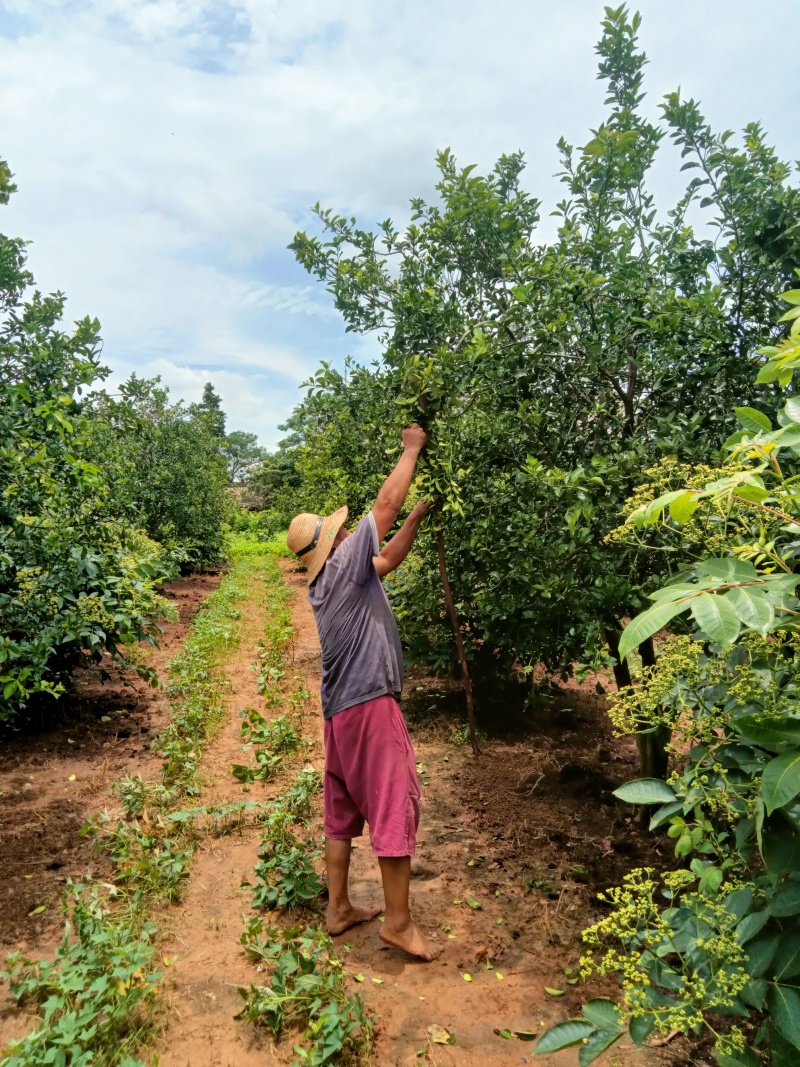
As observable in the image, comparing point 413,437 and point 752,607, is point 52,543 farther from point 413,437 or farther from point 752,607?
point 752,607

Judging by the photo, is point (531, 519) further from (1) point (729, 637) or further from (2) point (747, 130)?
(1) point (729, 637)

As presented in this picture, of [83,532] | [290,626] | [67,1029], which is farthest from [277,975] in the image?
[290,626]

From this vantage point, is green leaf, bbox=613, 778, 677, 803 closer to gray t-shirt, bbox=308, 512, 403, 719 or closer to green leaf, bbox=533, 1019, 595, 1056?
green leaf, bbox=533, 1019, 595, 1056

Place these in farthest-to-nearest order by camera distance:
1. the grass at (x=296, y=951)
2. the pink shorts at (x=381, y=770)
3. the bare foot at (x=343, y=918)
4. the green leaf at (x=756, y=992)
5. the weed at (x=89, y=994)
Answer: the bare foot at (x=343, y=918) < the pink shorts at (x=381, y=770) < the grass at (x=296, y=951) < the weed at (x=89, y=994) < the green leaf at (x=756, y=992)

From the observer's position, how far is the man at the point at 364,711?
251cm

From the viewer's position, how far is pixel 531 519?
3.24 meters

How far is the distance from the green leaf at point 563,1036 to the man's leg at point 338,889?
4.92ft

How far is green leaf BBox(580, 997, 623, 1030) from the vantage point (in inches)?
51.9

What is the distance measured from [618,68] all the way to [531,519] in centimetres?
220

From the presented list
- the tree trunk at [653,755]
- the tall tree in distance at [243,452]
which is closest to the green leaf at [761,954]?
the tree trunk at [653,755]

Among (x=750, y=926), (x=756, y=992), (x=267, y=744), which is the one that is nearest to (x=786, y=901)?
(x=750, y=926)

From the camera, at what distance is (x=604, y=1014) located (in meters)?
1.35

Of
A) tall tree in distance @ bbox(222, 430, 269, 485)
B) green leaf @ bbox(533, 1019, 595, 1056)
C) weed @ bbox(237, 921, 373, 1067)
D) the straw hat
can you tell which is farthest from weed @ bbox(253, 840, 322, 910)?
tall tree in distance @ bbox(222, 430, 269, 485)

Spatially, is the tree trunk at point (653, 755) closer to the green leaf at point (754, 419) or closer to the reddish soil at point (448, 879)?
the reddish soil at point (448, 879)
